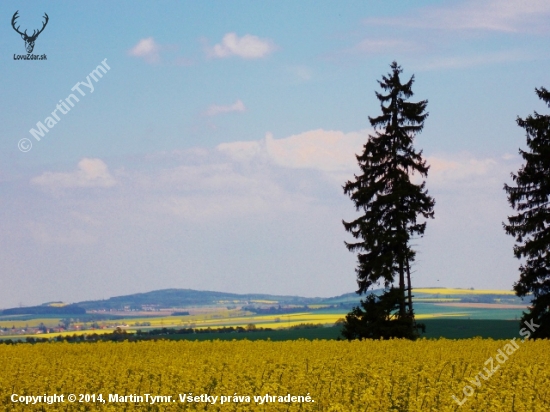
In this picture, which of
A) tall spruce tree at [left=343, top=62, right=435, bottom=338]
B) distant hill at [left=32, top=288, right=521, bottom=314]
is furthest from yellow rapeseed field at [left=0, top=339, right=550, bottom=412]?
distant hill at [left=32, top=288, right=521, bottom=314]

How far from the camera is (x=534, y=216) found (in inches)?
1533

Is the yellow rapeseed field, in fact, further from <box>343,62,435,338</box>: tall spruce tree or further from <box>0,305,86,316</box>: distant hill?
<box>0,305,86,316</box>: distant hill

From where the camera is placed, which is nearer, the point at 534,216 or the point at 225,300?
the point at 534,216

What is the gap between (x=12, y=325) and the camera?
113875 mm

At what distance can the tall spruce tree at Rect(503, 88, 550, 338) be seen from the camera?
1511 inches

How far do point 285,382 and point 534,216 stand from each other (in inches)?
1050

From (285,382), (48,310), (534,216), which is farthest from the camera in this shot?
(48,310)

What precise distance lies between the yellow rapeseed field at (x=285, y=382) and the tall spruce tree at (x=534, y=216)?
1733 centimetres

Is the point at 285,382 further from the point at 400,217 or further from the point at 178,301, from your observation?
the point at 178,301

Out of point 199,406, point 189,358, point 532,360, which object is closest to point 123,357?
point 189,358

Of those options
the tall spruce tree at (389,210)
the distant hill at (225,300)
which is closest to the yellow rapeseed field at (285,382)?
the tall spruce tree at (389,210)

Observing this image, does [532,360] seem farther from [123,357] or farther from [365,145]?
[365,145]

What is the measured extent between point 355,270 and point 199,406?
92.4 feet

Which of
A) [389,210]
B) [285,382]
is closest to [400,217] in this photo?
[389,210]
